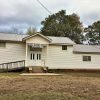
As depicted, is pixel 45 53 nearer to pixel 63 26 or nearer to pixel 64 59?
pixel 64 59

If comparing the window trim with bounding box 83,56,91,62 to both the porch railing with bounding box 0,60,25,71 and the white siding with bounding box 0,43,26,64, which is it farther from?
the porch railing with bounding box 0,60,25,71

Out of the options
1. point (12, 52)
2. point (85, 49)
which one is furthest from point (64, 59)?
point (12, 52)

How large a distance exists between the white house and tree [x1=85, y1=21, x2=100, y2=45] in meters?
28.5

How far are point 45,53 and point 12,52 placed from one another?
4828 millimetres

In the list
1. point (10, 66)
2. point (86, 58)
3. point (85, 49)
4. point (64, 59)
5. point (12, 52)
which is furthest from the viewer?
point (85, 49)

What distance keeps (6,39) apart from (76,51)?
1036cm

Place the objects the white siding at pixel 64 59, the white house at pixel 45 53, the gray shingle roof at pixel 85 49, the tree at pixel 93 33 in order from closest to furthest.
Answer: the white house at pixel 45 53 < the white siding at pixel 64 59 < the gray shingle roof at pixel 85 49 < the tree at pixel 93 33

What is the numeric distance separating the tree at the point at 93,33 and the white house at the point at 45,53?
93.3ft

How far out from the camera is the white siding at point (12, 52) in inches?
1650

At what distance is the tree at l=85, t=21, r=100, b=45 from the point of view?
7588 centimetres

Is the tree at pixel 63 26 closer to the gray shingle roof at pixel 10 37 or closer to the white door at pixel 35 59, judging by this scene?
the gray shingle roof at pixel 10 37

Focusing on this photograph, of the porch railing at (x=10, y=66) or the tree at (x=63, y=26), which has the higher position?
the tree at (x=63, y=26)

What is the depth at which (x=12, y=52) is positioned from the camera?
139 ft

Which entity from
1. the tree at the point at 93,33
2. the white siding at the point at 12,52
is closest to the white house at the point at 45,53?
the white siding at the point at 12,52
